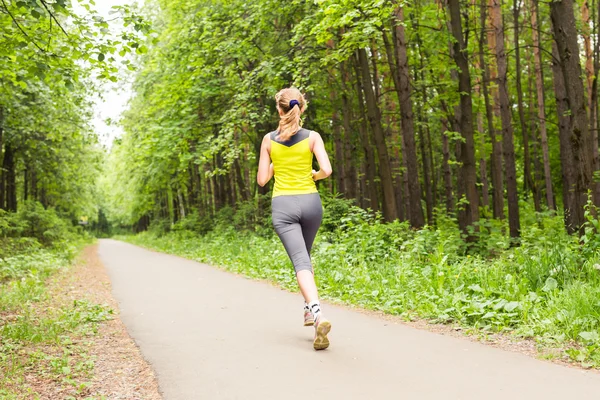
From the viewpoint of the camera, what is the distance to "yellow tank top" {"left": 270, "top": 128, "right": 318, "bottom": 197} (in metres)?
5.01

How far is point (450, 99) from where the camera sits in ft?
45.8

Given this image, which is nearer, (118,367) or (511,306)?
(118,367)

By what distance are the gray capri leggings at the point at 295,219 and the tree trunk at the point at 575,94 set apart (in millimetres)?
5454

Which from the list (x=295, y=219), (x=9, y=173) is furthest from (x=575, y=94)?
(x=9, y=173)

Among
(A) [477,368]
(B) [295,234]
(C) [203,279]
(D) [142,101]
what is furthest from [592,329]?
(D) [142,101]

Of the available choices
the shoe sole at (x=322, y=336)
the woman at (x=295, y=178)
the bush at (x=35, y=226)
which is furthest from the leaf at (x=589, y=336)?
the bush at (x=35, y=226)

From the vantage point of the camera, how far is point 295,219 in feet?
16.5

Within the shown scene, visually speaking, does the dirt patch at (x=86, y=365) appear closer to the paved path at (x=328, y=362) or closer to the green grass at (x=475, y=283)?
the paved path at (x=328, y=362)

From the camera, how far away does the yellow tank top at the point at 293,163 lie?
5.01 metres

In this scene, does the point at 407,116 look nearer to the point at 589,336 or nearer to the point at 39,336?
the point at 589,336

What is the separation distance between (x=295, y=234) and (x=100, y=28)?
4553 mm

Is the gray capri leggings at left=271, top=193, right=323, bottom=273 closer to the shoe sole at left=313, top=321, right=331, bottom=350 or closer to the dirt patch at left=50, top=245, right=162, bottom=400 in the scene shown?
the shoe sole at left=313, top=321, right=331, bottom=350

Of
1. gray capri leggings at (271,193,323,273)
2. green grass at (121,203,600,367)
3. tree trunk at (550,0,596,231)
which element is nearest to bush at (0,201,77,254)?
green grass at (121,203,600,367)

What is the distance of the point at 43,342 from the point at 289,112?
3.76m
